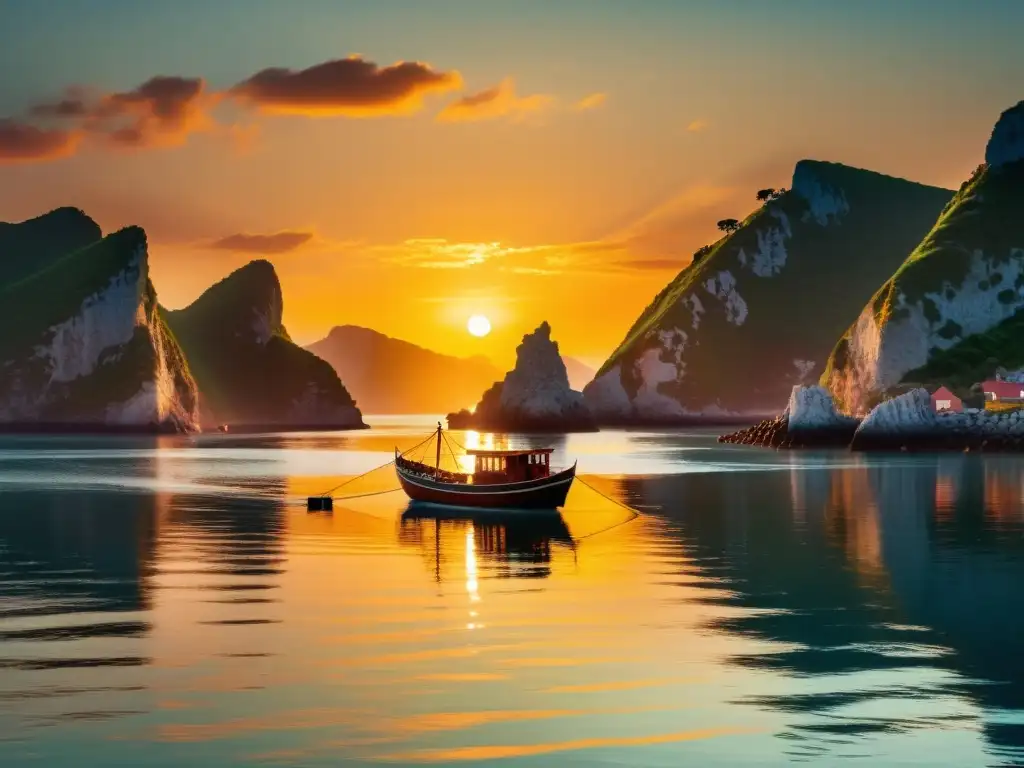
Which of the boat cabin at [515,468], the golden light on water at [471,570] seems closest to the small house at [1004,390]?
the boat cabin at [515,468]

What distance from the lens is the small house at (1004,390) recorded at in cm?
18238

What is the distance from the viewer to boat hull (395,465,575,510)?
67750 millimetres

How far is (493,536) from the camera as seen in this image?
187 feet

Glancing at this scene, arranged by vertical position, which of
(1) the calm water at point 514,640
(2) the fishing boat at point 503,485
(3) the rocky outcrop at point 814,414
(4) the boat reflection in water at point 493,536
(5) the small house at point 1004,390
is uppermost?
(5) the small house at point 1004,390

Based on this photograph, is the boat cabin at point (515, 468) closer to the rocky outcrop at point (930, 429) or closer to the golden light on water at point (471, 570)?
the golden light on water at point (471, 570)

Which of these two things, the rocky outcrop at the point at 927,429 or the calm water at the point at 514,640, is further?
the rocky outcrop at the point at 927,429

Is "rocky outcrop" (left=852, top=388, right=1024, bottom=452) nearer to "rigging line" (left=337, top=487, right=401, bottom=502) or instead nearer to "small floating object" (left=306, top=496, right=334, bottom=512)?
"rigging line" (left=337, top=487, right=401, bottom=502)

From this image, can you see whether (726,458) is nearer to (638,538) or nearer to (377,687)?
(638,538)

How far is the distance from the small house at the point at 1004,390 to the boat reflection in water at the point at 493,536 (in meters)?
131

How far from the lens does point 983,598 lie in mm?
36438

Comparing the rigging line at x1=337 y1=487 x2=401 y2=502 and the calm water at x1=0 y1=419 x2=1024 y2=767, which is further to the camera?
the rigging line at x1=337 y1=487 x2=401 y2=502

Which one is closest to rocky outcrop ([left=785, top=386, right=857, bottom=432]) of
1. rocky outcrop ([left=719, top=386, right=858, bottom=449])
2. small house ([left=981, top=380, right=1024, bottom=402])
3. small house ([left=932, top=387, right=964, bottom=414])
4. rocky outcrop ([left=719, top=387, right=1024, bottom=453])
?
rocky outcrop ([left=719, top=386, right=858, bottom=449])

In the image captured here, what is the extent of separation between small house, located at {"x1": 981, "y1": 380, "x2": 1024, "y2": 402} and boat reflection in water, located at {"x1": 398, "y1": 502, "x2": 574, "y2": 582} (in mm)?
131058

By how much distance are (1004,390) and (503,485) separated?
136 metres
